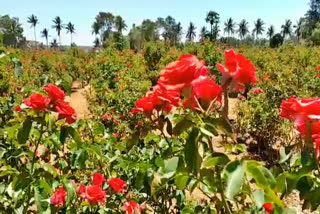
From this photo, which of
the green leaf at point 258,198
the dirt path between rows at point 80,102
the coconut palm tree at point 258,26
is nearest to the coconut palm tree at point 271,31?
the coconut palm tree at point 258,26

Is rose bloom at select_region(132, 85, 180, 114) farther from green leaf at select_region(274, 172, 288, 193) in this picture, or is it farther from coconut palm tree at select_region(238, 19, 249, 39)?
coconut palm tree at select_region(238, 19, 249, 39)

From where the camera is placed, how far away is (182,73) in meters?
0.93

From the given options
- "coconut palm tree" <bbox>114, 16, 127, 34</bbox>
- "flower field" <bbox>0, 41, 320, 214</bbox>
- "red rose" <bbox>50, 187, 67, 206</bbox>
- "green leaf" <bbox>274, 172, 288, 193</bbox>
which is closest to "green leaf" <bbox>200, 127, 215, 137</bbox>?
"flower field" <bbox>0, 41, 320, 214</bbox>

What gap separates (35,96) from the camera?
4.84 feet

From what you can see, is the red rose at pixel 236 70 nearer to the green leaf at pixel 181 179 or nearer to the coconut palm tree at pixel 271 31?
the green leaf at pixel 181 179

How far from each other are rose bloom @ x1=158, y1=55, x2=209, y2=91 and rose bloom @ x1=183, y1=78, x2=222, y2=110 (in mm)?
22

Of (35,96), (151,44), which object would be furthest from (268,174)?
(151,44)

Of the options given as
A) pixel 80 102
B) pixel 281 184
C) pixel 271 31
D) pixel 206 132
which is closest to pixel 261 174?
pixel 281 184

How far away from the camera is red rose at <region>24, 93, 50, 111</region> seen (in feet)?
4.78

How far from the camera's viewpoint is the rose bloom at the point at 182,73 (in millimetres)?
927

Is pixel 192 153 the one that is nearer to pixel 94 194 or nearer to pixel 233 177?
pixel 233 177

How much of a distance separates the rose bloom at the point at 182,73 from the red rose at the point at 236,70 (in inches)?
2.3

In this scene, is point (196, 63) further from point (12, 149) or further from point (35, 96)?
point (12, 149)

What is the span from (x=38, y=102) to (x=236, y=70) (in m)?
0.83
